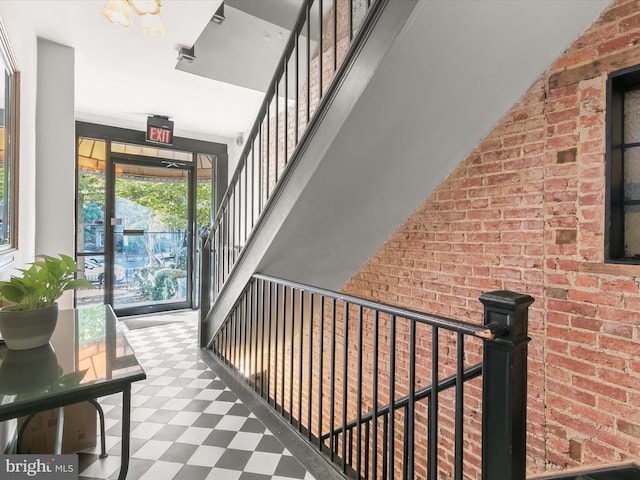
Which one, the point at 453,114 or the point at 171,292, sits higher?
the point at 453,114

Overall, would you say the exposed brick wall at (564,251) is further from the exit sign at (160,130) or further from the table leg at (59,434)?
the exit sign at (160,130)

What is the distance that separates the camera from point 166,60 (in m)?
3.30

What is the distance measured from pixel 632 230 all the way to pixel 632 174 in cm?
29

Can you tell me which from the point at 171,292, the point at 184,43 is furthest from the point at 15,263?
the point at 171,292

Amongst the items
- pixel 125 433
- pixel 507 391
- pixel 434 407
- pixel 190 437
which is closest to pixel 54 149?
pixel 190 437

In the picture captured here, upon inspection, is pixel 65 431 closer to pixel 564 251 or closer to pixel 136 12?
pixel 136 12

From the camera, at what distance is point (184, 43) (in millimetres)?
3070

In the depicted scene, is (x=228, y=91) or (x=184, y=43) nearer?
(x=184, y=43)

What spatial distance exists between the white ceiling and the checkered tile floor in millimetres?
2758

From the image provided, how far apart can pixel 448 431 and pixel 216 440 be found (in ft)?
5.45

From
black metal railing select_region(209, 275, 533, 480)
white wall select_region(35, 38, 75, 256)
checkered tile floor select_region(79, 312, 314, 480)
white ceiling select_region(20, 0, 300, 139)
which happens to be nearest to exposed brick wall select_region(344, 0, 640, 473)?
black metal railing select_region(209, 275, 533, 480)

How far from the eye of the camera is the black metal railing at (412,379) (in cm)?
110

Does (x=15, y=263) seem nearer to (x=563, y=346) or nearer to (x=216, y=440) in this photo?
(x=216, y=440)

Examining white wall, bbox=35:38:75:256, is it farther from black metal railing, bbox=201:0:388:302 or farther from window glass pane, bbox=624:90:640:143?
window glass pane, bbox=624:90:640:143
